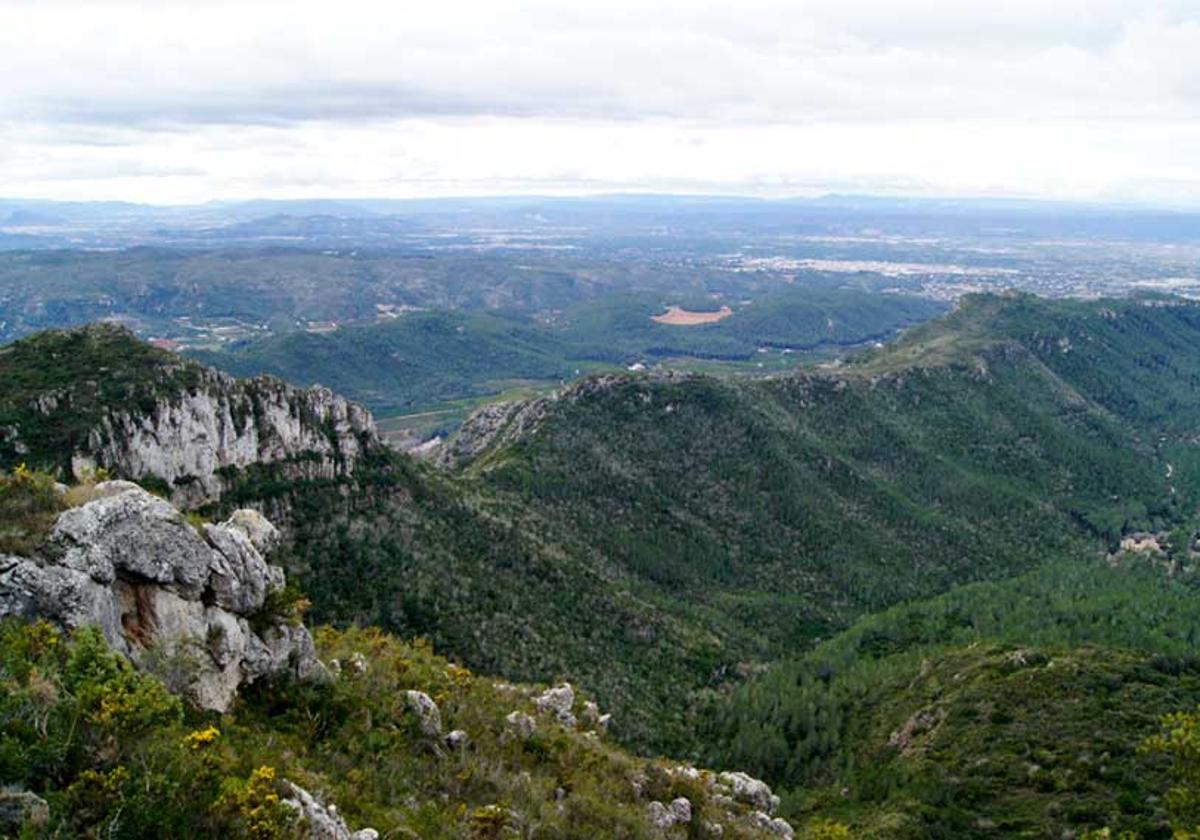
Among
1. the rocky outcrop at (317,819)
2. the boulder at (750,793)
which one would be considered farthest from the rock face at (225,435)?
the rocky outcrop at (317,819)

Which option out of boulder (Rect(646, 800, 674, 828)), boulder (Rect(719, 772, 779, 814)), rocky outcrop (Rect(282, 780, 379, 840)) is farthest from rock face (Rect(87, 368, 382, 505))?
rocky outcrop (Rect(282, 780, 379, 840))

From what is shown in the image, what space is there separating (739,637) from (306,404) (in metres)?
65.2

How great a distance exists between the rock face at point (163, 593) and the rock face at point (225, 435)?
4841 cm

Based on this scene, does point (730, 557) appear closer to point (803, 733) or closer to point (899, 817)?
point (803, 733)

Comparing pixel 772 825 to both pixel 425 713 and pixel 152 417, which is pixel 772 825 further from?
pixel 152 417

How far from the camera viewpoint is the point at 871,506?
6624 inches

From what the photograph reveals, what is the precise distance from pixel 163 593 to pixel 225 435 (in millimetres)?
60408

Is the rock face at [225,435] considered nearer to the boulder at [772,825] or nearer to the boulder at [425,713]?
the boulder at [425,713]

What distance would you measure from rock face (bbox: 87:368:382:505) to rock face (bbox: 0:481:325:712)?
48.4 metres

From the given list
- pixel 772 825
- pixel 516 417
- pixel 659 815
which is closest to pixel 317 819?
pixel 659 815

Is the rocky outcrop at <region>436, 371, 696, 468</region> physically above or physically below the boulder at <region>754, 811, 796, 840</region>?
above

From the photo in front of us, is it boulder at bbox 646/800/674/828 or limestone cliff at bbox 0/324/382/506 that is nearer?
boulder at bbox 646/800/674/828

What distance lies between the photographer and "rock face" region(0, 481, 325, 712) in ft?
95.2

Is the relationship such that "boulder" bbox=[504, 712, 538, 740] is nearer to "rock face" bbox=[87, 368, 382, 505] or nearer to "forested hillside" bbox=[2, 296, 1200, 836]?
"forested hillside" bbox=[2, 296, 1200, 836]
